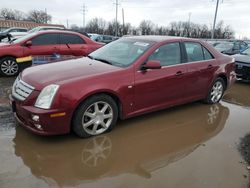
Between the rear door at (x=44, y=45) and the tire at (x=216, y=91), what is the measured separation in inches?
206

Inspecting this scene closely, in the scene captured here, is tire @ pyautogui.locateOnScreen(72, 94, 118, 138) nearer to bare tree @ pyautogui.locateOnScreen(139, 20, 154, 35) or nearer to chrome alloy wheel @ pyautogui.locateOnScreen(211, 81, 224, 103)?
chrome alloy wheel @ pyautogui.locateOnScreen(211, 81, 224, 103)

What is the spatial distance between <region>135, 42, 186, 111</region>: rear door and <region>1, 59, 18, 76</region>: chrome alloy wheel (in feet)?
17.4

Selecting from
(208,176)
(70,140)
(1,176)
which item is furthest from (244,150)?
(1,176)

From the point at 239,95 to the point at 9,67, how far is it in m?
6.86

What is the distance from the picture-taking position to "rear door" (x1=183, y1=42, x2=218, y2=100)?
17.3ft

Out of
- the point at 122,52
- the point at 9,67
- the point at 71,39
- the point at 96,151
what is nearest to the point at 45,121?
the point at 96,151

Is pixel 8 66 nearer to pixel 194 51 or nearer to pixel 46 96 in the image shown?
pixel 46 96

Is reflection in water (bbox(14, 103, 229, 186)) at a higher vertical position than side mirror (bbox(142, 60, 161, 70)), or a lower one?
lower

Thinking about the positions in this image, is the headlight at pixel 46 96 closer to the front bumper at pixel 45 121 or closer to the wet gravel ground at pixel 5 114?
the front bumper at pixel 45 121

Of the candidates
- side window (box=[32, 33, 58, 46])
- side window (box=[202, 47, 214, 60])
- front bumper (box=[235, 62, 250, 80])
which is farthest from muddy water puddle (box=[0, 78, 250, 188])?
side window (box=[32, 33, 58, 46])

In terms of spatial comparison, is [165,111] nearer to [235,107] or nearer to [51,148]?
[235,107]

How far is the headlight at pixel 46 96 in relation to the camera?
3.57 m

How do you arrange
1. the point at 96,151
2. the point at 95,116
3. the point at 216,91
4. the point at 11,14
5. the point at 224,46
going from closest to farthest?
the point at 96,151 → the point at 95,116 → the point at 216,91 → the point at 224,46 → the point at 11,14

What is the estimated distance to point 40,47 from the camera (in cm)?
841
